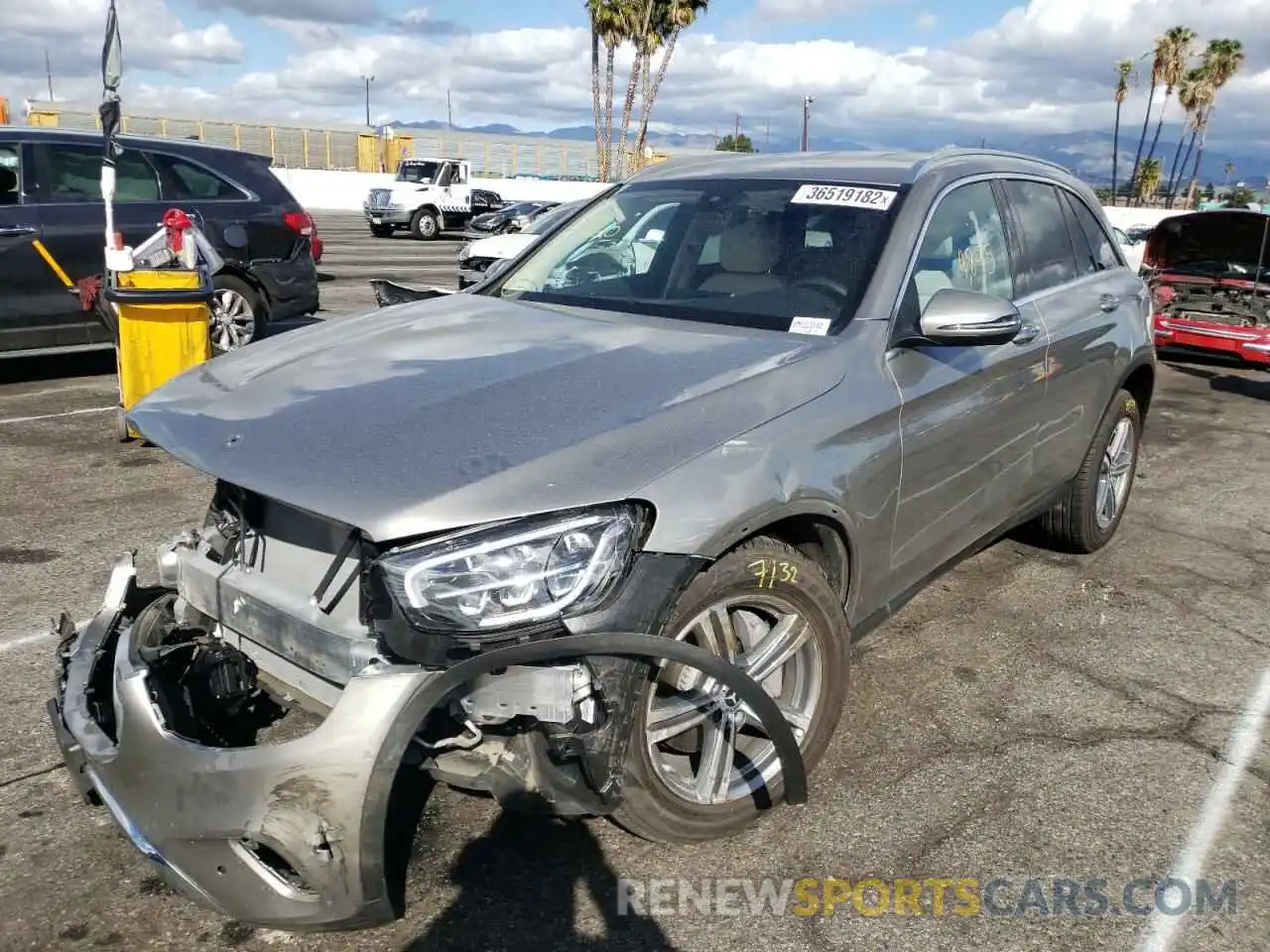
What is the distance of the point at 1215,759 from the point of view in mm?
3355

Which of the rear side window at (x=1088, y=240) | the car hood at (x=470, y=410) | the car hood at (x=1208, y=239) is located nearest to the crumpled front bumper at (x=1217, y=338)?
the car hood at (x=1208, y=239)

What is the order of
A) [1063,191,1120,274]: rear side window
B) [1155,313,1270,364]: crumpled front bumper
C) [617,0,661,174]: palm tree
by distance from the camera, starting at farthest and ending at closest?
[617,0,661,174]: palm tree → [1155,313,1270,364]: crumpled front bumper → [1063,191,1120,274]: rear side window

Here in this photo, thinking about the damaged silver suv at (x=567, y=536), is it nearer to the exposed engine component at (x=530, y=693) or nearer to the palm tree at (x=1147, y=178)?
the exposed engine component at (x=530, y=693)

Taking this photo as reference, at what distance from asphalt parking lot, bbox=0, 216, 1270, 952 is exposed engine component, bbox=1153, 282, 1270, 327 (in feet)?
20.4

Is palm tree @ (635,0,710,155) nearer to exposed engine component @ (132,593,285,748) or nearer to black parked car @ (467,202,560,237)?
black parked car @ (467,202,560,237)

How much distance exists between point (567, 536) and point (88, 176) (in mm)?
7534

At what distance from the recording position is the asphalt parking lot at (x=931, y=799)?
253 cm

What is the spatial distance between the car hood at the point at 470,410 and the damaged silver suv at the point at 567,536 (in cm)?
1

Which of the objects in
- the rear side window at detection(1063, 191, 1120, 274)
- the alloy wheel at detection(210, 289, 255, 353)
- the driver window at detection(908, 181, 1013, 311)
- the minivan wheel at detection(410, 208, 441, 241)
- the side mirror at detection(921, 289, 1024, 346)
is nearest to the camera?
the side mirror at detection(921, 289, 1024, 346)

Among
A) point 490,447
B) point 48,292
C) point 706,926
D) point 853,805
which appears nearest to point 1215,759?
point 853,805

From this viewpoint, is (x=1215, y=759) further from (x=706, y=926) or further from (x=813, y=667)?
(x=706, y=926)

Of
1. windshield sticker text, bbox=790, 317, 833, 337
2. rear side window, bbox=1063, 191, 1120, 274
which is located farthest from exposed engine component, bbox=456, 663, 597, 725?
rear side window, bbox=1063, 191, 1120, 274

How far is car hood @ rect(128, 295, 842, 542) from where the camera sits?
7.42ft

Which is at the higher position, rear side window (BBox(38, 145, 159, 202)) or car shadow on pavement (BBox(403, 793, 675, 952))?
rear side window (BBox(38, 145, 159, 202))
